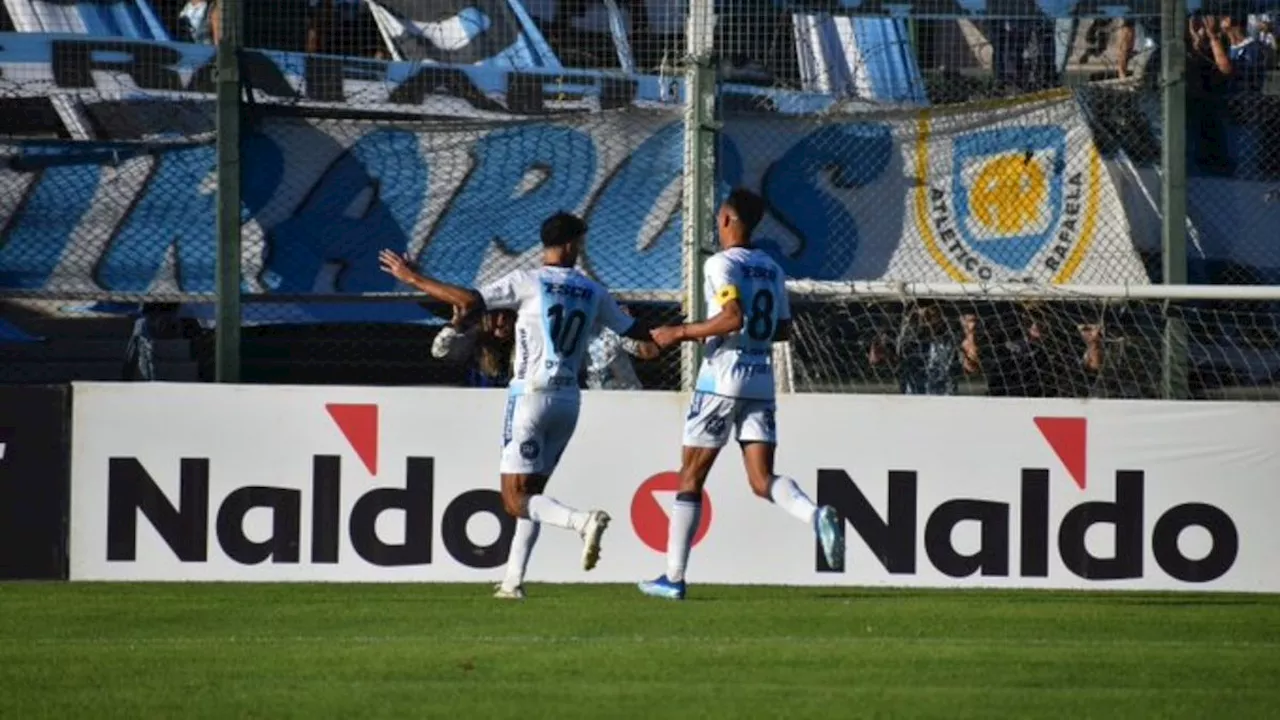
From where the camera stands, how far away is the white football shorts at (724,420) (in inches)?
463

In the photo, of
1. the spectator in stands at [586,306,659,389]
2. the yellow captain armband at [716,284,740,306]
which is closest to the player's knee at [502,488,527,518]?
the yellow captain armband at [716,284,740,306]

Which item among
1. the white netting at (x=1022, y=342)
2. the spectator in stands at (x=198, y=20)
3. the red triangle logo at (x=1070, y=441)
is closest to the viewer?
the red triangle logo at (x=1070, y=441)

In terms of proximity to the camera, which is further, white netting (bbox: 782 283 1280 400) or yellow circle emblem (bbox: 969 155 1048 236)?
yellow circle emblem (bbox: 969 155 1048 236)

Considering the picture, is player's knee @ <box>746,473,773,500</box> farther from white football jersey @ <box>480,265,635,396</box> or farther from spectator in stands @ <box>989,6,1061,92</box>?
spectator in stands @ <box>989,6,1061,92</box>

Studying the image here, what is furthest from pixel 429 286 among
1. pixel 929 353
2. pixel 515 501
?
pixel 929 353

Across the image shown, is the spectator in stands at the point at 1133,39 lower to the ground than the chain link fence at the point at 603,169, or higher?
higher

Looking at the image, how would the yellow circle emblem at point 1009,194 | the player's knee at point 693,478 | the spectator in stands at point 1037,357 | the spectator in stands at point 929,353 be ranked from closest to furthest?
the player's knee at point 693,478 < the spectator in stands at point 929,353 < the spectator in stands at point 1037,357 < the yellow circle emblem at point 1009,194

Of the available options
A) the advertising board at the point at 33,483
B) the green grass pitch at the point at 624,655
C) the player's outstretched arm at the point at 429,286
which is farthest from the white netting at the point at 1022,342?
the advertising board at the point at 33,483

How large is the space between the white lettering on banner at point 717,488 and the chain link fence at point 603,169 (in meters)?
0.88

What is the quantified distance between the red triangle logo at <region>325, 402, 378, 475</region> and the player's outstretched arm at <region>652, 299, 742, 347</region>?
267 centimetres

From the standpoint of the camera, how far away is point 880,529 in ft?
43.9

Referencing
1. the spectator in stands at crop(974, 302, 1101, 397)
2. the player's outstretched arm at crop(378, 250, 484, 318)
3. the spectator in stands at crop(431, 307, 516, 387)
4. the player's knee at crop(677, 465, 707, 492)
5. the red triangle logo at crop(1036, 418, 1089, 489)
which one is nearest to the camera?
the player's outstretched arm at crop(378, 250, 484, 318)

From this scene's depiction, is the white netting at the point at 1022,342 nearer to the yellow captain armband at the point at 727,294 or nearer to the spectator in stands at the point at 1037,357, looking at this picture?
the spectator in stands at the point at 1037,357

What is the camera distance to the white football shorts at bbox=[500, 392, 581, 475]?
38.2 feet
